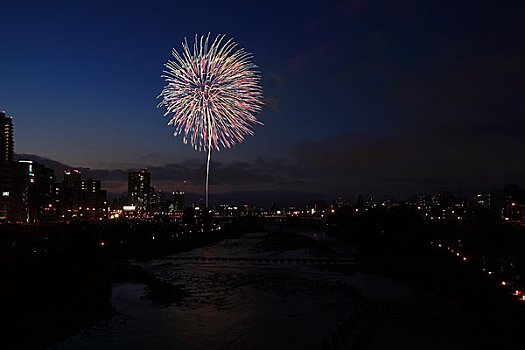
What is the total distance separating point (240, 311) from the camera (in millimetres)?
32781

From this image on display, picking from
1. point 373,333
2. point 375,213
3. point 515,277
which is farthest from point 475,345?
point 375,213

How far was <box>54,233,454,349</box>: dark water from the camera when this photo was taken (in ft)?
83.6

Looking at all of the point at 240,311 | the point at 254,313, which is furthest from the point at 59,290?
the point at 254,313

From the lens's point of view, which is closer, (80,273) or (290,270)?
(80,273)

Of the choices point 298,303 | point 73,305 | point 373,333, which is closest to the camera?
point 373,333

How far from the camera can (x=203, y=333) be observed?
26906 millimetres

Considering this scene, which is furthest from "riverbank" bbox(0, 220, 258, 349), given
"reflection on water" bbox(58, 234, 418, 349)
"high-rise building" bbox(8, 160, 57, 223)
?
"high-rise building" bbox(8, 160, 57, 223)

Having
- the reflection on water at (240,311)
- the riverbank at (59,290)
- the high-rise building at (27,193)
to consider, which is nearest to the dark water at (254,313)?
the reflection on water at (240,311)

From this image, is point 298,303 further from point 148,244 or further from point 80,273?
point 148,244

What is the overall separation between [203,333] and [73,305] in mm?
10759

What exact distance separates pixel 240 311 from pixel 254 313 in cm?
101

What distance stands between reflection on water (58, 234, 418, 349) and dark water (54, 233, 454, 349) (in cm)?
5

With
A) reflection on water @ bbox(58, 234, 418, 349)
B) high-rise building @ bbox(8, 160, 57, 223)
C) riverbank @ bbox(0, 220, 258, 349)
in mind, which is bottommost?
reflection on water @ bbox(58, 234, 418, 349)

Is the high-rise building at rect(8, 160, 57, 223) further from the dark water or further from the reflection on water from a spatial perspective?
the dark water
